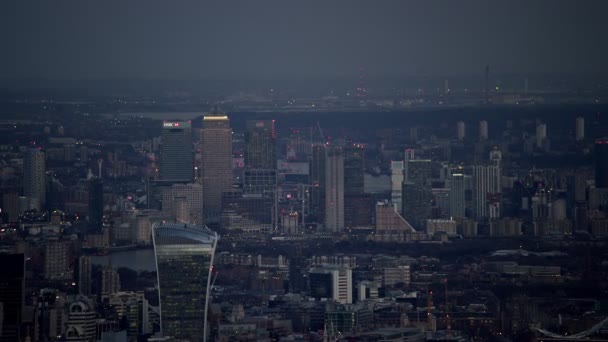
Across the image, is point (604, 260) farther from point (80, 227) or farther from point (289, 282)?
point (80, 227)

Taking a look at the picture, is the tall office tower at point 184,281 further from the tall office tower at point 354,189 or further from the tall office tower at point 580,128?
the tall office tower at point 580,128

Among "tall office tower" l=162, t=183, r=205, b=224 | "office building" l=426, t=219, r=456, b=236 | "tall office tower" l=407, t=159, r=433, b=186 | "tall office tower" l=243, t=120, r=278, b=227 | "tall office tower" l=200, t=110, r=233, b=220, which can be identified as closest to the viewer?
"tall office tower" l=162, t=183, r=205, b=224

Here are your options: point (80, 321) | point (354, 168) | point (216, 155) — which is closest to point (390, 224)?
point (354, 168)

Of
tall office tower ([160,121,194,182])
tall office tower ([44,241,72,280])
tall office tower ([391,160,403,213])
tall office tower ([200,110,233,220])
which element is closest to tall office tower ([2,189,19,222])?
tall office tower ([44,241,72,280])

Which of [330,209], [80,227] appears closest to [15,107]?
[80,227]

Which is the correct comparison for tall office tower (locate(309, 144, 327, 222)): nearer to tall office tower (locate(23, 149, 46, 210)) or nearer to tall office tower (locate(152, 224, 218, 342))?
tall office tower (locate(23, 149, 46, 210))
